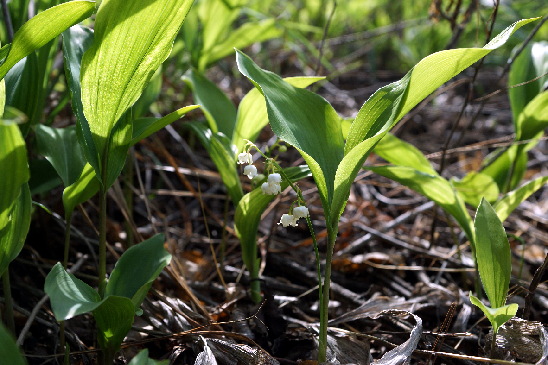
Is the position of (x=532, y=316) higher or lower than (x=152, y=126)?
lower

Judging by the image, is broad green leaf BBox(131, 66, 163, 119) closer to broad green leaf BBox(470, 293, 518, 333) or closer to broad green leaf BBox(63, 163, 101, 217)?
broad green leaf BBox(63, 163, 101, 217)

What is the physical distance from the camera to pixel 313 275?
5.73 feet

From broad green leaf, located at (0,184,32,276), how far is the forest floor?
0.28 meters

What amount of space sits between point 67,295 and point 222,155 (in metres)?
0.63

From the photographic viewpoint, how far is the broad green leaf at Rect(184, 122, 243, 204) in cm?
146

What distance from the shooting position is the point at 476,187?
1.68m

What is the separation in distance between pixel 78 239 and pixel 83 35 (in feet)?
2.44

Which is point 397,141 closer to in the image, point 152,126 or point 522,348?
point 522,348

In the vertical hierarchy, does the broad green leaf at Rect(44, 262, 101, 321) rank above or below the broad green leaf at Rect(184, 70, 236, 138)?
below

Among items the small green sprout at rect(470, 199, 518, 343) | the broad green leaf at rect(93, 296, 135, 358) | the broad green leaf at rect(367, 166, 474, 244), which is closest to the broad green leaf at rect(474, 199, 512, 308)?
the small green sprout at rect(470, 199, 518, 343)

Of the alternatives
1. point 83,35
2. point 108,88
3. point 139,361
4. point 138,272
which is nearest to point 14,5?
point 83,35

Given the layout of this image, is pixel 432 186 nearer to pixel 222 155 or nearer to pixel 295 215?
pixel 295 215

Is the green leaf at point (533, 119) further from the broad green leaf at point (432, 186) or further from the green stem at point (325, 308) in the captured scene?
the green stem at point (325, 308)

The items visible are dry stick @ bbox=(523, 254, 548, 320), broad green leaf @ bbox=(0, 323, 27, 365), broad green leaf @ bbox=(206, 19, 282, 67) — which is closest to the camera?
broad green leaf @ bbox=(0, 323, 27, 365)
